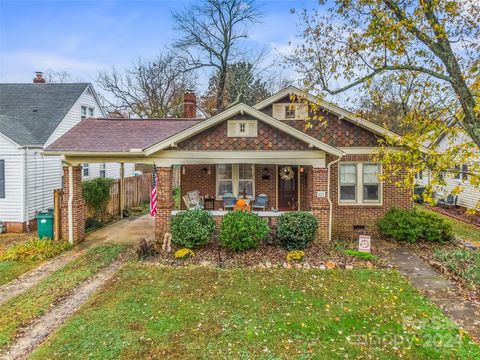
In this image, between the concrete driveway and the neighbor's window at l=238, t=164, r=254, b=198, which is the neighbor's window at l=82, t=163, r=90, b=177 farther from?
the neighbor's window at l=238, t=164, r=254, b=198

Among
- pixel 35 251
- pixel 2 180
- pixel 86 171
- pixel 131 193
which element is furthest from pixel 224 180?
pixel 2 180

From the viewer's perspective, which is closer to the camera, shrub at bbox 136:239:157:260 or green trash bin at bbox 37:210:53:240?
shrub at bbox 136:239:157:260

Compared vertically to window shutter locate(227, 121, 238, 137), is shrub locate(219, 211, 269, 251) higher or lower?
lower

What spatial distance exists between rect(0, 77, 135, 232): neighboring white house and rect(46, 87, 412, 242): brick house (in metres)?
2.47

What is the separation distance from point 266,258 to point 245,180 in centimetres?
478

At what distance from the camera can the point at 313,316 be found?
5.72 metres

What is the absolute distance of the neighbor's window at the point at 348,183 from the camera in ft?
39.0

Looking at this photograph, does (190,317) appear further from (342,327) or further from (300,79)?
(300,79)

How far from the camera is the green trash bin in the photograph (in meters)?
10.6

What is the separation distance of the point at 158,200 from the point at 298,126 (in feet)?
20.0

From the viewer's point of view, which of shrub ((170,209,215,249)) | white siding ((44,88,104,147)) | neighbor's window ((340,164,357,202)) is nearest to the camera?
shrub ((170,209,215,249))

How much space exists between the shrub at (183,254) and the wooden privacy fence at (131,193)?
6.50 metres

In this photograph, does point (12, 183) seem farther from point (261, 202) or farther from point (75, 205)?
point (261, 202)

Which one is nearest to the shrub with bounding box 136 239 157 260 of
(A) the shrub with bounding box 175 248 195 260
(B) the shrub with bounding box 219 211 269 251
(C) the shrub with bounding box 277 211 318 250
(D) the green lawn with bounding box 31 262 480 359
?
(A) the shrub with bounding box 175 248 195 260
